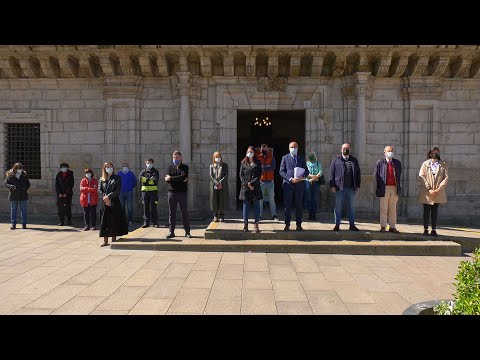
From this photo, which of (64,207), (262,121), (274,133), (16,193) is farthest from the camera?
(274,133)

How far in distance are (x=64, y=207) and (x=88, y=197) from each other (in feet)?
4.37

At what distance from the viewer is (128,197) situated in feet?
32.9

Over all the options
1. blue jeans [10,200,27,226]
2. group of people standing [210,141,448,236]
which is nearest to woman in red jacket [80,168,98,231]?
blue jeans [10,200,27,226]

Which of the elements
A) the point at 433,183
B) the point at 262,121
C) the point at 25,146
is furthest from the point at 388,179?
the point at 25,146

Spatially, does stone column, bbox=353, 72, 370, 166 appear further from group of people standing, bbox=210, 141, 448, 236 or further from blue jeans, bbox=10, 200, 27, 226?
blue jeans, bbox=10, 200, 27, 226

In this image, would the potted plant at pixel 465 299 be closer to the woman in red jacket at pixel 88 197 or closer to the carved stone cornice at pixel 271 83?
the carved stone cornice at pixel 271 83

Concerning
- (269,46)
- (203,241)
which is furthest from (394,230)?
(269,46)

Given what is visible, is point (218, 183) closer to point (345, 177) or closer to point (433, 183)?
point (345, 177)

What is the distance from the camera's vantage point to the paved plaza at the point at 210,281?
14.3 feet

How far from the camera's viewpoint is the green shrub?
→ 297 cm

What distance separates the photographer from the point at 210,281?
5363 millimetres

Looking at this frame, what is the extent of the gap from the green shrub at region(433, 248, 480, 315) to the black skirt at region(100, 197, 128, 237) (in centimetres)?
634

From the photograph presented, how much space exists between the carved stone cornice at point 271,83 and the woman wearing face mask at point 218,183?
3374 millimetres

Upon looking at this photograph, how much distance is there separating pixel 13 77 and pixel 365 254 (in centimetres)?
1186
